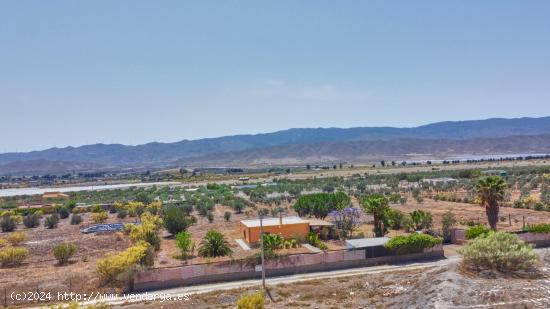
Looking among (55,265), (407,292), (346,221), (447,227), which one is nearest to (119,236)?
(55,265)

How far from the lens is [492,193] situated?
3672 cm

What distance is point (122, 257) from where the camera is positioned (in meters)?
28.6

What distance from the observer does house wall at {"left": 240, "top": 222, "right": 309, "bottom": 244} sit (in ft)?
127

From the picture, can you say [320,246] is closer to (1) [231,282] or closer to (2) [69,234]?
(1) [231,282]

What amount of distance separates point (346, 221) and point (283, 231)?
806 cm

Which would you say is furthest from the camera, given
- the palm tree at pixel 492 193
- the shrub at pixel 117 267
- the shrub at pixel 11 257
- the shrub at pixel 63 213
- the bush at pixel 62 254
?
the shrub at pixel 63 213

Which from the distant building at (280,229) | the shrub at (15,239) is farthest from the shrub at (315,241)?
the shrub at (15,239)

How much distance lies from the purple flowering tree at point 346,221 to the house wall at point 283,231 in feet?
13.3

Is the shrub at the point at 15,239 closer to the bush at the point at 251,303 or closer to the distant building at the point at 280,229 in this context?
the distant building at the point at 280,229

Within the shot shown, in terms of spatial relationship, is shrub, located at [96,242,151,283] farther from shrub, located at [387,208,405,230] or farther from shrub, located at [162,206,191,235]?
shrub, located at [387,208,405,230]

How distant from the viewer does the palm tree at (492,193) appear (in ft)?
120

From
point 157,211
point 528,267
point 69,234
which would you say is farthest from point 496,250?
point 157,211

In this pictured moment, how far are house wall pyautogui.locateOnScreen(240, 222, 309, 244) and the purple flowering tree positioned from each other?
13.3ft

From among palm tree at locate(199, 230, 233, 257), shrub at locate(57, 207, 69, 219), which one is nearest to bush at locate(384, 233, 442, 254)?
palm tree at locate(199, 230, 233, 257)
